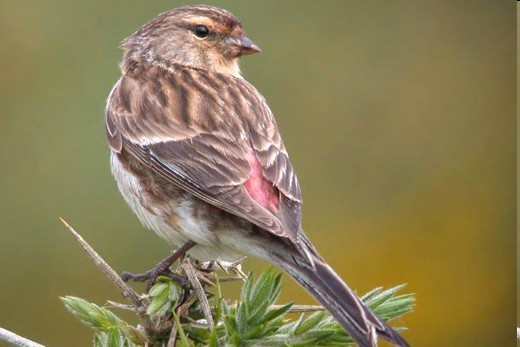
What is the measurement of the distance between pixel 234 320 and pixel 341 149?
4060mm

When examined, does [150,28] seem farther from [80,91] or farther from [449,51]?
[449,51]

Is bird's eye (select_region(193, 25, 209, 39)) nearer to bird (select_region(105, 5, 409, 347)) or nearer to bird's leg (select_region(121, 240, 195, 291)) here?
bird (select_region(105, 5, 409, 347))

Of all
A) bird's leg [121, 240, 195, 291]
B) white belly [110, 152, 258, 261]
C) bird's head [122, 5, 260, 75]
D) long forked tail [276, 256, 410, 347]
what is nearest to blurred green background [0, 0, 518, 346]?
bird's head [122, 5, 260, 75]

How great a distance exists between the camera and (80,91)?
642 centimetres

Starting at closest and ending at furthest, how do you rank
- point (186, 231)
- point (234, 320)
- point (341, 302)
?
1. point (234, 320)
2. point (341, 302)
3. point (186, 231)

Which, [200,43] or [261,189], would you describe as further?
[200,43]

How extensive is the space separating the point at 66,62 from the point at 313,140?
53.0 inches

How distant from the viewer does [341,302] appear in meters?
3.07

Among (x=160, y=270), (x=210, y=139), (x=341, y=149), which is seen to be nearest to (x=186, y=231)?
(x=160, y=270)

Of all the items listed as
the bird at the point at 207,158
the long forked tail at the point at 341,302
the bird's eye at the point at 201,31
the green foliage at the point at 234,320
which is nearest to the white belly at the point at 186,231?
the bird at the point at 207,158

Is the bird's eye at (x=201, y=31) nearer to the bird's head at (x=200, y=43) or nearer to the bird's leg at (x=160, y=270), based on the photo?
the bird's head at (x=200, y=43)

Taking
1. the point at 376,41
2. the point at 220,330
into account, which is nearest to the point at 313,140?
the point at 376,41

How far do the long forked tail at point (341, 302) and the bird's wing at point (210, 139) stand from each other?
14cm

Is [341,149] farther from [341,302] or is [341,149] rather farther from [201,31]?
[341,302]
